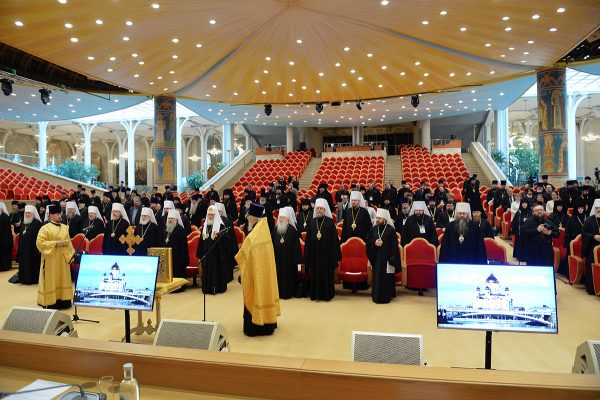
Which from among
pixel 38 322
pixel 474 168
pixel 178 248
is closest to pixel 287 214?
pixel 178 248

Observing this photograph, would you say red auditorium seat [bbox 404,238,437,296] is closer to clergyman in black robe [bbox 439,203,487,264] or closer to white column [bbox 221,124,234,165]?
clergyman in black robe [bbox 439,203,487,264]

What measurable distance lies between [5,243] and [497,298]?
38.1ft

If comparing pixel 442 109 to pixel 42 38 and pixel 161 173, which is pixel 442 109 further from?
pixel 42 38

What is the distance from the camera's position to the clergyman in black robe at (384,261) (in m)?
7.33

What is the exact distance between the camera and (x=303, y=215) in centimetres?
1098

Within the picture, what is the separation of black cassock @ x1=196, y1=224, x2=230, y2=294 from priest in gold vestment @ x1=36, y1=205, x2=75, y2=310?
7.34 ft

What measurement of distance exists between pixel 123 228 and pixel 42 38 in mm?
6291

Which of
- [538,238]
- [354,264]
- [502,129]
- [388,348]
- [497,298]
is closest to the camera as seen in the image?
[388,348]

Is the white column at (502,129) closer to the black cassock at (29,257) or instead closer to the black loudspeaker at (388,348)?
the black cassock at (29,257)

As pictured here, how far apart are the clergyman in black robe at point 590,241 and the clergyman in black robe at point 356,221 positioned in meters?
4.05

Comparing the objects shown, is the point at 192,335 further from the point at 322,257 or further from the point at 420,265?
the point at 420,265

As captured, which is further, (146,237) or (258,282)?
(146,237)

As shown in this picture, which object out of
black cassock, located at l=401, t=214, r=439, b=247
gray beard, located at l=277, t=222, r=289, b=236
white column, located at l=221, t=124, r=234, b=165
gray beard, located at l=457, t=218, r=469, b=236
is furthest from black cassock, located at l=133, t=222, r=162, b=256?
white column, located at l=221, t=124, r=234, b=165

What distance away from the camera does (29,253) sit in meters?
9.10
